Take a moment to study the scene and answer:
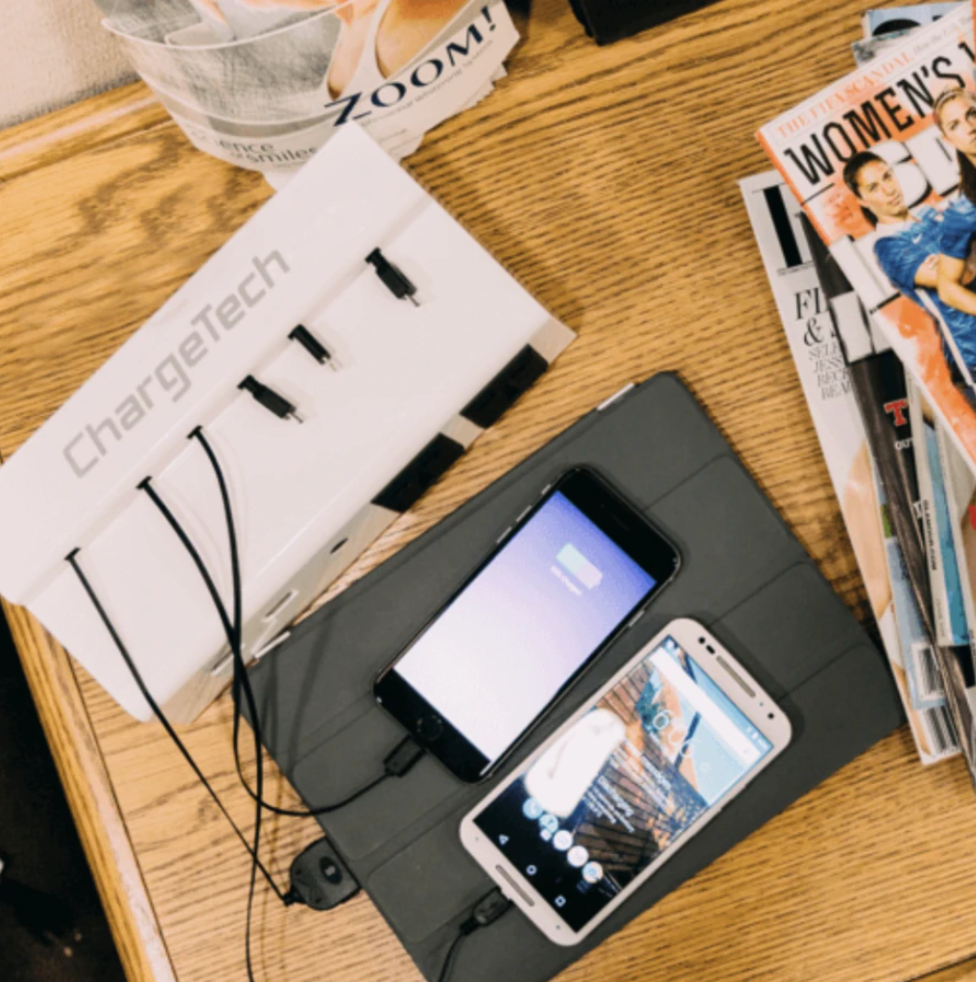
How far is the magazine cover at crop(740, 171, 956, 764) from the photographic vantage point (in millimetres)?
561

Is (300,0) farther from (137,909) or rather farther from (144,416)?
(137,909)

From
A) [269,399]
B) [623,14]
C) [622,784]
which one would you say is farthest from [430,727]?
[623,14]

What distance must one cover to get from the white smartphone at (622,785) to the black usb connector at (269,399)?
26 centimetres

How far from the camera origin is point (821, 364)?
0.57 metres

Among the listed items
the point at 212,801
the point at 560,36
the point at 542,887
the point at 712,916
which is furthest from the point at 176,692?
the point at 560,36

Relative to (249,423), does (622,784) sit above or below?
below

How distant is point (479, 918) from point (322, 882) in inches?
4.0

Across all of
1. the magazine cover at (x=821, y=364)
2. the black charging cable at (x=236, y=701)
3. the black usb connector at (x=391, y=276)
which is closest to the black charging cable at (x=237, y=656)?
the black charging cable at (x=236, y=701)

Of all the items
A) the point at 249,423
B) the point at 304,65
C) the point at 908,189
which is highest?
the point at 304,65

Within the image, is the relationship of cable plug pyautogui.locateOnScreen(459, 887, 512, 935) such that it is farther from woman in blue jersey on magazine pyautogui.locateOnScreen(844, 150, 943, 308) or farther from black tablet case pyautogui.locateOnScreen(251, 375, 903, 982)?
woman in blue jersey on magazine pyautogui.locateOnScreen(844, 150, 943, 308)

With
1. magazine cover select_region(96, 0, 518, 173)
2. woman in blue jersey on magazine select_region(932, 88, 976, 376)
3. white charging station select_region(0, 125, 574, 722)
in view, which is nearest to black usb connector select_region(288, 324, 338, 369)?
white charging station select_region(0, 125, 574, 722)

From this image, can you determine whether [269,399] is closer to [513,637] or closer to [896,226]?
[513,637]

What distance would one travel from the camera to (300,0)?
1.40 ft

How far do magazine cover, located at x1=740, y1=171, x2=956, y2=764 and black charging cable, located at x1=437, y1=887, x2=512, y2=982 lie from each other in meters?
0.29
